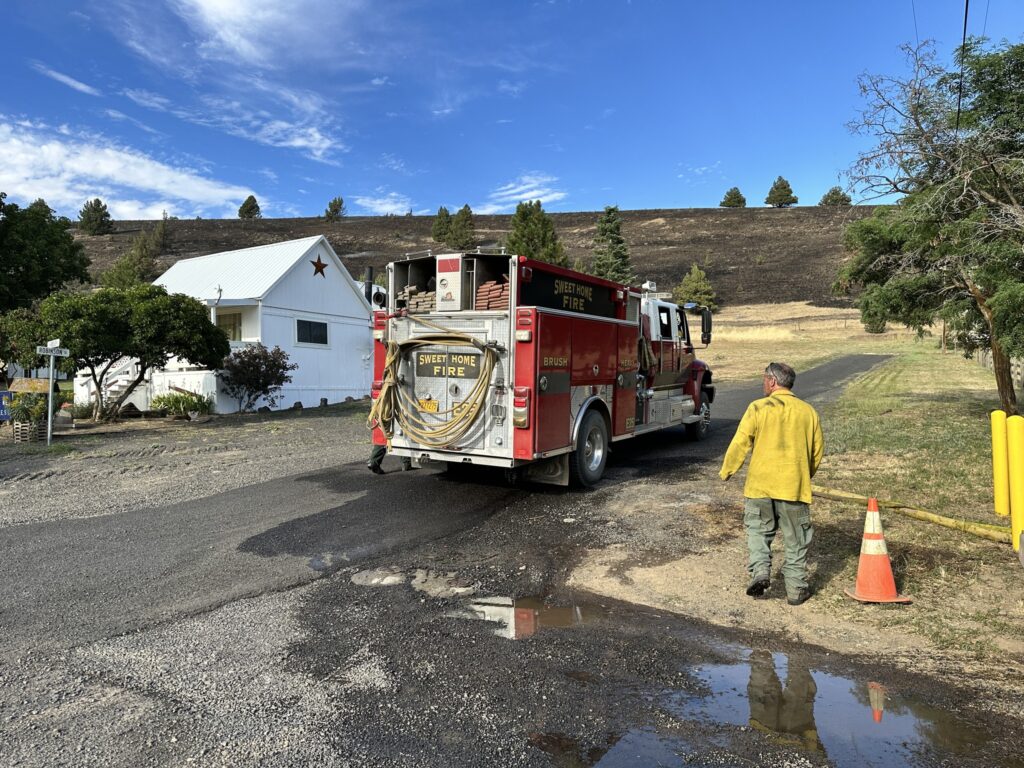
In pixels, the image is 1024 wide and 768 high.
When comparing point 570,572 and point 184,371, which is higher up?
point 184,371

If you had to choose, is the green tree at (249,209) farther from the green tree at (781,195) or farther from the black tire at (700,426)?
the black tire at (700,426)

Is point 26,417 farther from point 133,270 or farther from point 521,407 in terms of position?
point 133,270

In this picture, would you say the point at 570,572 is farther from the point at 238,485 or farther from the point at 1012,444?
the point at 238,485

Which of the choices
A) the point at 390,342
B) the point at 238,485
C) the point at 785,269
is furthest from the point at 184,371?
the point at 785,269

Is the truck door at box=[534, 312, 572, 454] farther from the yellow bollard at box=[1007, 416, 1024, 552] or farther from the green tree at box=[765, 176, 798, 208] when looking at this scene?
the green tree at box=[765, 176, 798, 208]

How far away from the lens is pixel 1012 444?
536 centimetres

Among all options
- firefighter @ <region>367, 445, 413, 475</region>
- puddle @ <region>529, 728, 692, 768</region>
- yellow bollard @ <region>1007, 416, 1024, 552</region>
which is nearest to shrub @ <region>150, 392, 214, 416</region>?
firefighter @ <region>367, 445, 413, 475</region>

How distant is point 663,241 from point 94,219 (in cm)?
7072

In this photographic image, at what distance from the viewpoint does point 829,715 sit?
11.6 feet

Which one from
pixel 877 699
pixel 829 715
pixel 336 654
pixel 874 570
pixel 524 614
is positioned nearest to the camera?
pixel 829 715

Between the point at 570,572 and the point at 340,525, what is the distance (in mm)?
2547

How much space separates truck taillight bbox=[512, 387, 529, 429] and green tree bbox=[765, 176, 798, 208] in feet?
381

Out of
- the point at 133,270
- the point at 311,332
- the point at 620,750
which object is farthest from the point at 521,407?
the point at 133,270

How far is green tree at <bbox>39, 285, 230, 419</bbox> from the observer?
1505 cm
